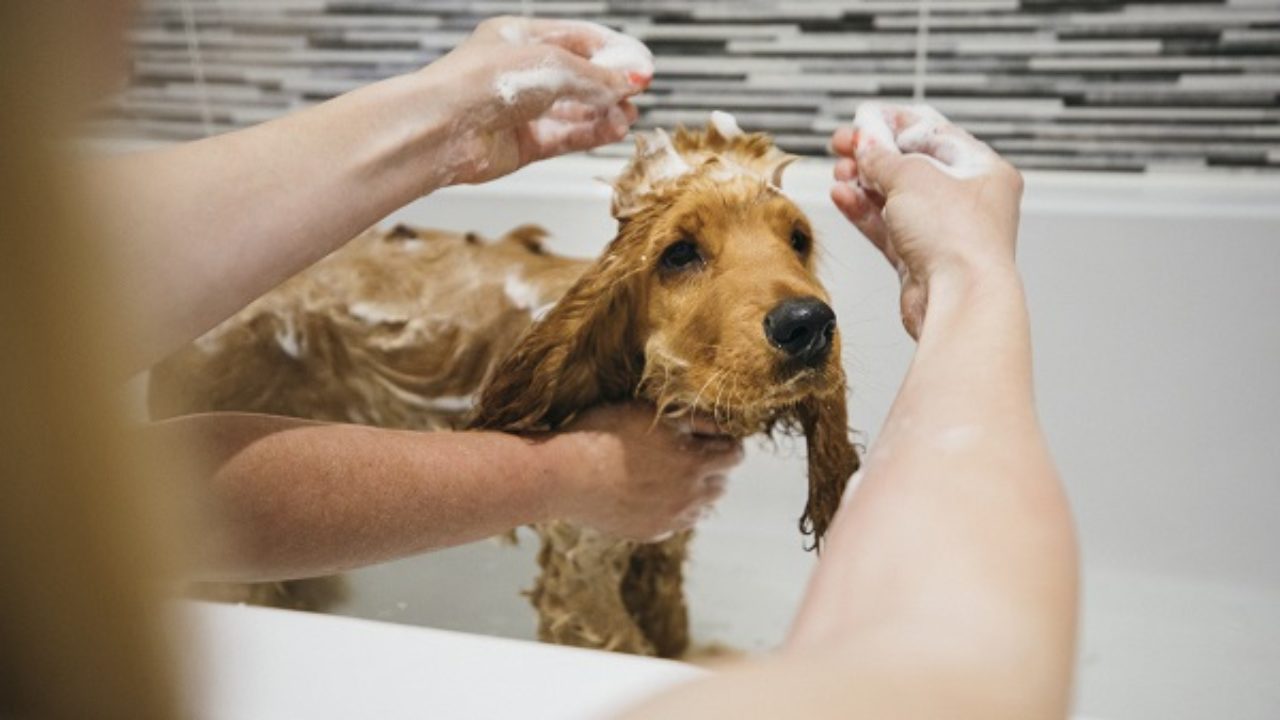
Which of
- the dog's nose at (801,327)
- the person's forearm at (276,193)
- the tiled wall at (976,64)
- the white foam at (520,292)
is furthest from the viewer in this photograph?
the tiled wall at (976,64)

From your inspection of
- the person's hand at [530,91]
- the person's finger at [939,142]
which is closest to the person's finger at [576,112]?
the person's hand at [530,91]

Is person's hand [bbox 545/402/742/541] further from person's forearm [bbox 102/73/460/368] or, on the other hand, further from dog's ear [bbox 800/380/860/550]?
person's forearm [bbox 102/73/460/368]

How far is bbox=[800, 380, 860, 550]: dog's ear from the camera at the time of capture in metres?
1.19

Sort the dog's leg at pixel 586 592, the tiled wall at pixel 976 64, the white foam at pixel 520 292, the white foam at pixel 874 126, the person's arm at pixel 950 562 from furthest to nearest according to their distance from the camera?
the tiled wall at pixel 976 64 → the white foam at pixel 520 292 → the dog's leg at pixel 586 592 → the white foam at pixel 874 126 → the person's arm at pixel 950 562

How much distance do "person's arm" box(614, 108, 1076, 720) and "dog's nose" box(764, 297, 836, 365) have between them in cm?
14

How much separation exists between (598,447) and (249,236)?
50 centimetres

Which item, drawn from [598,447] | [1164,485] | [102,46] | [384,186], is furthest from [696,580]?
[102,46]

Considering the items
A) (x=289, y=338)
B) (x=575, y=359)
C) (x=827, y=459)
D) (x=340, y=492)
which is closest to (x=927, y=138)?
(x=827, y=459)

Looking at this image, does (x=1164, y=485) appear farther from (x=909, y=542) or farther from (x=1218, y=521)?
(x=909, y=542)

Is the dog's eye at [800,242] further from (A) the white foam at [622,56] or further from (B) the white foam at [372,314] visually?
(B) the white foam at [372,314]

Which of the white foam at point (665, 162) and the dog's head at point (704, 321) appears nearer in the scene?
the dog's head at point (704, 321)

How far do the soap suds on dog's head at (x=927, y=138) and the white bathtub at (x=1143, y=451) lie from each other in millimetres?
519

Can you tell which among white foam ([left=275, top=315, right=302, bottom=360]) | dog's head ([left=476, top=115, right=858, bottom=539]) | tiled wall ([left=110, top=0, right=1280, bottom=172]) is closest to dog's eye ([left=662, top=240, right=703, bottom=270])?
dog's head ([left=476, top=115, right=858, bottom=539])

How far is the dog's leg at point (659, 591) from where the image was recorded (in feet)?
4.92
